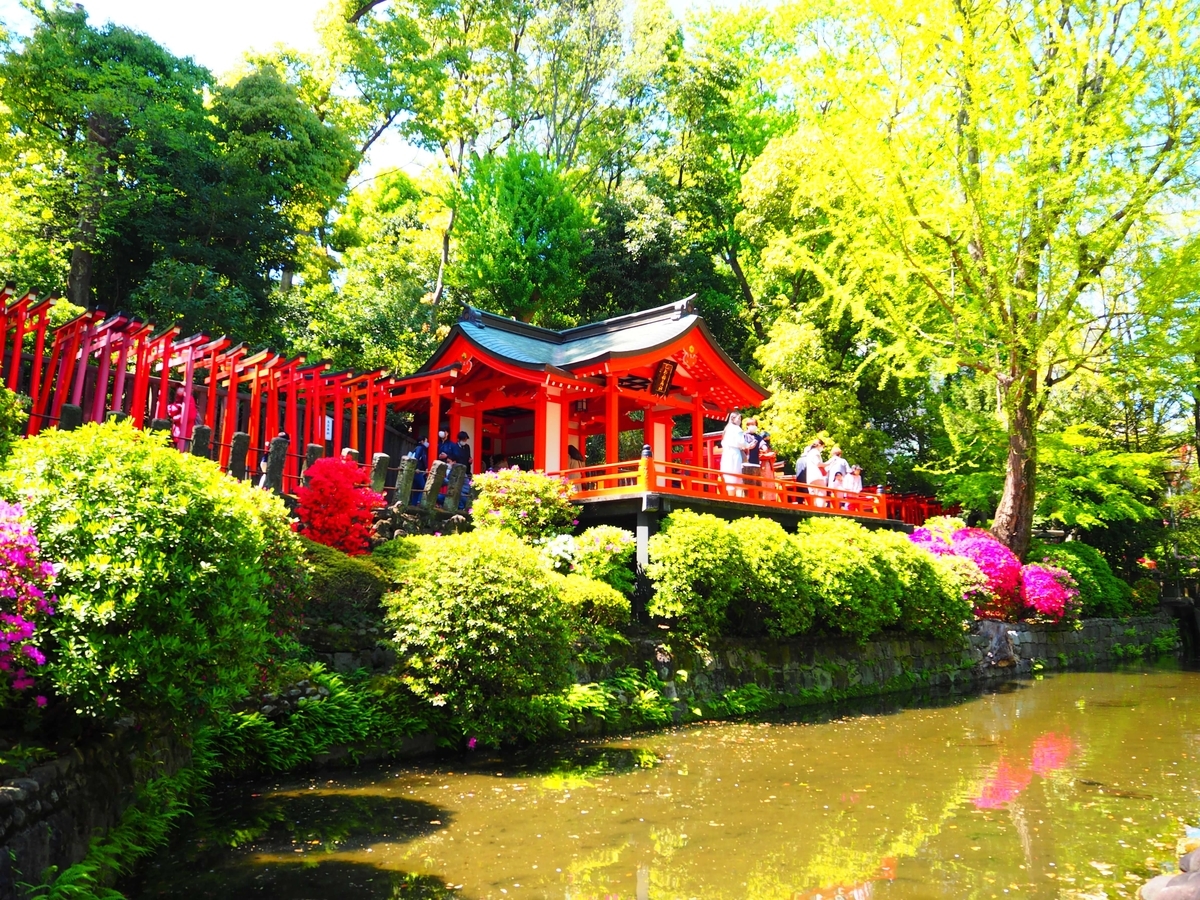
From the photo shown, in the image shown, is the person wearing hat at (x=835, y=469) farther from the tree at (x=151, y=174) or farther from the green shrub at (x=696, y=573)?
the tree at (x=151, y=174)

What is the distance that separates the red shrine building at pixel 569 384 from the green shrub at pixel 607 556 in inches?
122

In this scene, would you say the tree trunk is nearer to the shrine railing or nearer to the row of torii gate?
the shrine railing

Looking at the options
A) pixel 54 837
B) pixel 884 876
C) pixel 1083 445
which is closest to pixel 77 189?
pixel 54 837

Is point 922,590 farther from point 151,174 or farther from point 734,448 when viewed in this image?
point 151,174

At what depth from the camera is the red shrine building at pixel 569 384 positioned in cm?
1580

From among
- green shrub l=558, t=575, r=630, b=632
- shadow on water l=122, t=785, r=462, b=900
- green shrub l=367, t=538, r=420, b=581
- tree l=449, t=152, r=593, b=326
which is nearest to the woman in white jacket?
green shrub l=558, t=575, r=630, b=632

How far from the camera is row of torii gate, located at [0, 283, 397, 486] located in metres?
12.1

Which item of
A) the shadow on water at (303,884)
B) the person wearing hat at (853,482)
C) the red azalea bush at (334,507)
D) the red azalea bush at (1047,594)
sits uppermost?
the person wearing hat at (853,482)

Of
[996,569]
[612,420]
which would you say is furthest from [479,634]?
[996,569]

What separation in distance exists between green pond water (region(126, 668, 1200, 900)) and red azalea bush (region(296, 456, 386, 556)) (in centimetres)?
324

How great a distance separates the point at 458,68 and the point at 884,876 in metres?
26.4

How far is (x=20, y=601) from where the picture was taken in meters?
4.70

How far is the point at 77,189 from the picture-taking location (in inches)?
711

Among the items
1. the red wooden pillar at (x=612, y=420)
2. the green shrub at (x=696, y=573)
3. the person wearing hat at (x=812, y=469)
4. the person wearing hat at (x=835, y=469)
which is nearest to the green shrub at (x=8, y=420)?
the green shrub at (x=696, y=573)
